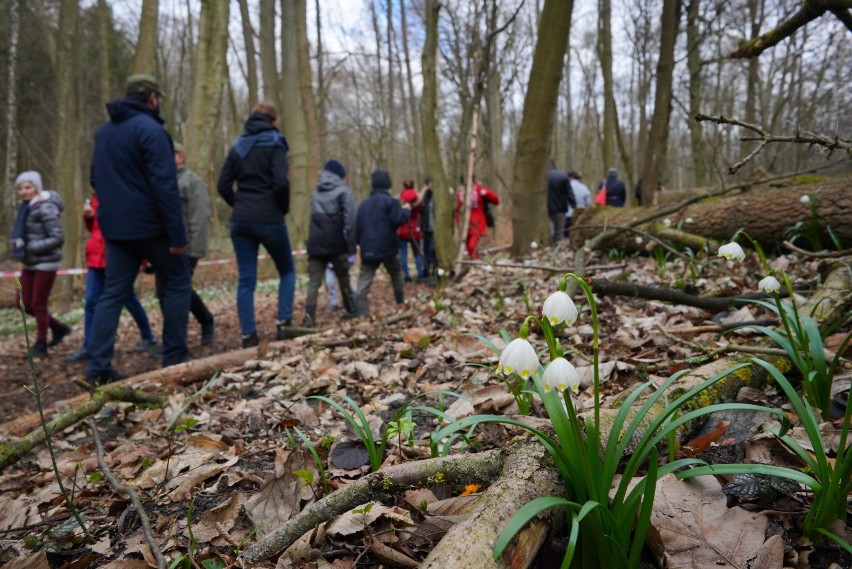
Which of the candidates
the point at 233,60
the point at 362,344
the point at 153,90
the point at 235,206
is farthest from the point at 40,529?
the point at 233,60

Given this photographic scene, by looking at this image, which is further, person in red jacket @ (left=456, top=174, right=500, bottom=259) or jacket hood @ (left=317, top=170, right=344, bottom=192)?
person in red jacket @ (left=456, top=174, right=500, bottom=259)

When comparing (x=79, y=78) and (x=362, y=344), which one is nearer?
(x=362, y=344)

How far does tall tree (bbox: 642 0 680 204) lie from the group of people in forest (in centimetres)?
445

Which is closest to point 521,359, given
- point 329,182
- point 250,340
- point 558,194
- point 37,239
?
point 250,340

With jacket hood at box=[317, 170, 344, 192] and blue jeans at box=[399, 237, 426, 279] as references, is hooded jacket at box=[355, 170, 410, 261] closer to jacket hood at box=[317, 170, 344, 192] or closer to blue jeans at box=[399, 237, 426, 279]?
jacket hood at box=[317, 170, 344, 192]

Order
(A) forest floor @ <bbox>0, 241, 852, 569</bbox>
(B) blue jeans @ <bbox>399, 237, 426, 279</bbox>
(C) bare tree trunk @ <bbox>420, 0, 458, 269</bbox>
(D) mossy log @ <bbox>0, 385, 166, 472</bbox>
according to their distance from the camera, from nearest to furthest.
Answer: (A) forest floor @ <bbox>0, 241, 852, 569</bbox> < (D) mossy log @ <bbox>0, 385, 166, 472</bbox> < (C) bare tree trunk @ <bbox>420, 0, 458, 269</bbox> < (B) blue jeans @ <bbox>399, 237, 426, 279</bbox>

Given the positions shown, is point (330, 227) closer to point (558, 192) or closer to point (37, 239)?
point (37, 239)

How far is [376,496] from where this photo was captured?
153 cm

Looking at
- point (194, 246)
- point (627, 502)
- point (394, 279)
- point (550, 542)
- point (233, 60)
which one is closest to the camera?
point (627, 502)

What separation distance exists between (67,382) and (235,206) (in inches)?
96.8

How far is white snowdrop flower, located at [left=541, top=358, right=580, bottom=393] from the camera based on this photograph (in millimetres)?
1194

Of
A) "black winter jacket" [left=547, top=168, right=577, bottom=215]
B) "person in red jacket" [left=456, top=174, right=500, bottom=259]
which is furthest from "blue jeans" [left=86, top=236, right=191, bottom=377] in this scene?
"black winter jacket" [left=547, top=168, right=577, bottom=215]

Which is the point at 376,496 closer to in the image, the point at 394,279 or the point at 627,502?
the point at 627,502

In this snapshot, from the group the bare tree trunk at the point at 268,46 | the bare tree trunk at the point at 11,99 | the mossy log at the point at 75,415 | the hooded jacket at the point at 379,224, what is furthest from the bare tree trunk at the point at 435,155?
the bare tree trunk at the point at 11,99
